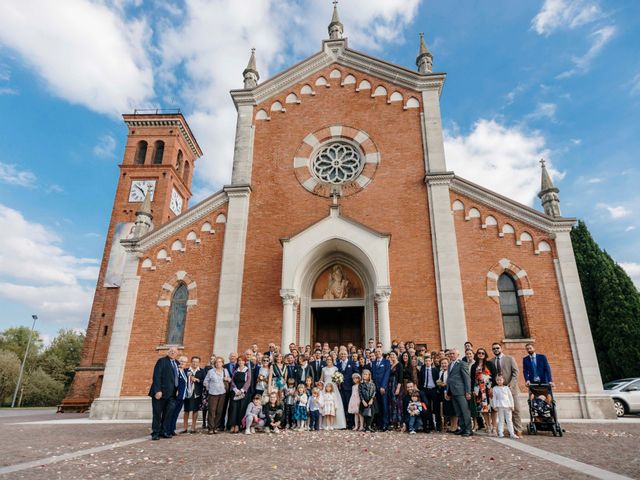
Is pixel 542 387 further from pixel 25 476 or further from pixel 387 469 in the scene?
pixel 25 476

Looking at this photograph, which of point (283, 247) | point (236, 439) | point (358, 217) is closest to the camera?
point (236, 439)

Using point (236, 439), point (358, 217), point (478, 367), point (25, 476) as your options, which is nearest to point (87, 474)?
point (25, 476)

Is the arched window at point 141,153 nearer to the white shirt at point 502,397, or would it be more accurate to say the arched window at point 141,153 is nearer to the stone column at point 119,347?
the stone column at point 119,347

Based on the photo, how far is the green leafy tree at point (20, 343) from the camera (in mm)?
44906

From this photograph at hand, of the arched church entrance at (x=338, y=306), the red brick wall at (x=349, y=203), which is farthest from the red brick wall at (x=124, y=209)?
the arched church entrance at (x=338, y=306)

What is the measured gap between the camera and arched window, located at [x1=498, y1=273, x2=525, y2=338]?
12.0 metres

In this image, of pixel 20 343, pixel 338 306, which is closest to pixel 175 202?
pixel 338 306

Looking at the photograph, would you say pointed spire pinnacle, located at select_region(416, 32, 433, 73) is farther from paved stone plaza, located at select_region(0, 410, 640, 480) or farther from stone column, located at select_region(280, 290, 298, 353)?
paved stone plaza, located at select_region(0, 410, 640, 480)

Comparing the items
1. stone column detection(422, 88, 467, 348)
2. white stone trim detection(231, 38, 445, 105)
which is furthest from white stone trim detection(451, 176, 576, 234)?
white stone trim detection(231, 38, 445, 105)

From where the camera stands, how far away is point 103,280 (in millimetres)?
25750

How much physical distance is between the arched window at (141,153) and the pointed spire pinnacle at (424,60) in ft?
75.3

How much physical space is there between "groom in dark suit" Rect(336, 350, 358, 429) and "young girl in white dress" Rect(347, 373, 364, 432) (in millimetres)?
191

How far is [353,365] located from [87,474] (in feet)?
19.5

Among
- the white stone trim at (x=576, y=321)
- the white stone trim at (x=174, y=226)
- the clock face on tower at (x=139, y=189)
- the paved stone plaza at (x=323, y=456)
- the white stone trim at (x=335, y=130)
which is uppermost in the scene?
the clock face on tower at (x=139, y=189)
